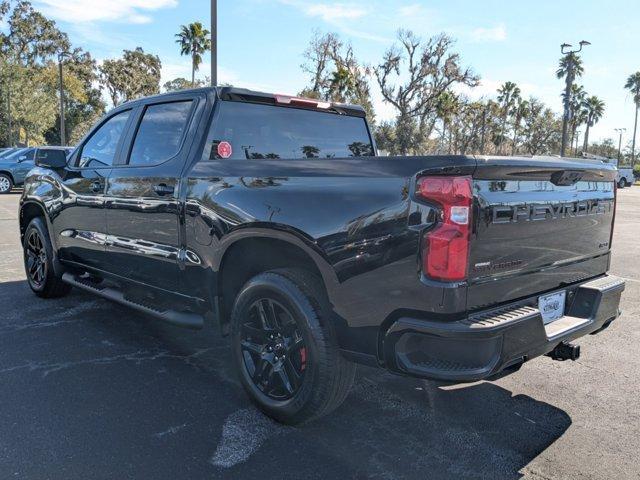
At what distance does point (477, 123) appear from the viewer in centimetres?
6425

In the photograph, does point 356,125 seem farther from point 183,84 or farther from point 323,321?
point 183,84

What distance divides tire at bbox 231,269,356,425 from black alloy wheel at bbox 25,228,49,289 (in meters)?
3.11

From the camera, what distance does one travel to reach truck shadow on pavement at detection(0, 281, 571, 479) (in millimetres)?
2639

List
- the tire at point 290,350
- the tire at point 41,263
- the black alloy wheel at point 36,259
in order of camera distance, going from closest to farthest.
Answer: the tire at point 290,350, the tire at point 41,263, the black alloy wheel at point 36,259

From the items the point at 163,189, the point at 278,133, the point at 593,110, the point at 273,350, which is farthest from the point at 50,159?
the point at 593,110

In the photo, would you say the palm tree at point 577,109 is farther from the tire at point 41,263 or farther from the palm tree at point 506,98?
the tire at point 41,263

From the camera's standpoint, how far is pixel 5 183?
725 inches

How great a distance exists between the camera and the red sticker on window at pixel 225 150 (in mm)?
3576

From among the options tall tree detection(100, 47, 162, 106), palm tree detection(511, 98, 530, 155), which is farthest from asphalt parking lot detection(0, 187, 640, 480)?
palm tree detection(511, 98, 530, 155)

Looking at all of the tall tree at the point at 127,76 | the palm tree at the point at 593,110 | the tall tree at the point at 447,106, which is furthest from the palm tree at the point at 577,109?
the tall tree at the point at 127,76

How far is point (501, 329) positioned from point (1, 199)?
57.6 ft

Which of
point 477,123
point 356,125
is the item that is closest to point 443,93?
point 477,123

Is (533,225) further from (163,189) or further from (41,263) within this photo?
(41,263)

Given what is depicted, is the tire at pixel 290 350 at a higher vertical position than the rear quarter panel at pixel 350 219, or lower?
lower
